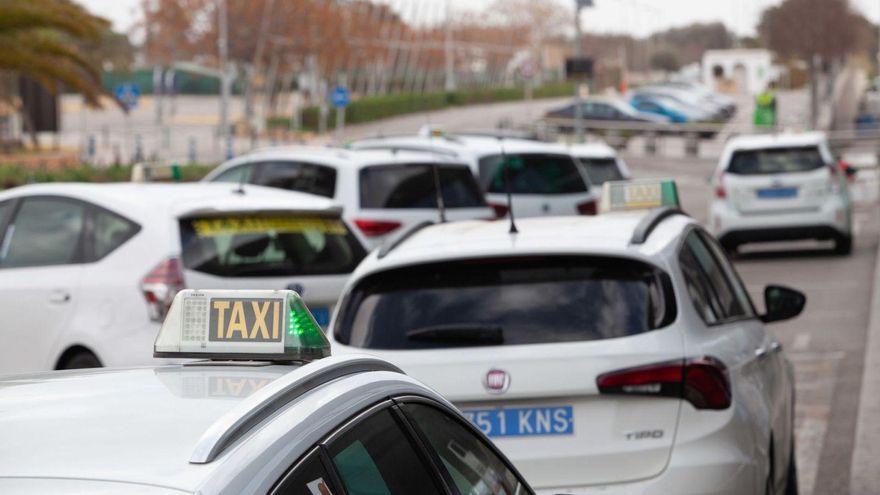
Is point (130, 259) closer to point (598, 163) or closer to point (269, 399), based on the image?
point (269, 399)

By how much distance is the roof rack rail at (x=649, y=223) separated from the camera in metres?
5.79

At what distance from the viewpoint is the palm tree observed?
2314 cm

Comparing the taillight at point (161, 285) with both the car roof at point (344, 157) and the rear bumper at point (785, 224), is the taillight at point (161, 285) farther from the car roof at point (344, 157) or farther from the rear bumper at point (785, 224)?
the rear bumper at point (785, 224)

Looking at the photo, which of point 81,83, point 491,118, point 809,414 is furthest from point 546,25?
point 809,414

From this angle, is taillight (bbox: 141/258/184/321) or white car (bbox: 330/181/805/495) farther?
taillight (bbox: 141/258/184/321)

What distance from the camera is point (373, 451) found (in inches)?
110

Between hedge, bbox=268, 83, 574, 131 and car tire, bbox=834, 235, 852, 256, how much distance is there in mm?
30486

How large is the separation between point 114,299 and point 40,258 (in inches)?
26.6

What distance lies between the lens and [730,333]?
6.13 m

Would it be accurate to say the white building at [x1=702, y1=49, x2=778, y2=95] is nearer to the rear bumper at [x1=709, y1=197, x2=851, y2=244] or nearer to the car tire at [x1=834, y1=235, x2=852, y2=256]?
the car tire at [x1=834, y1=235, x2=852, y2=256]

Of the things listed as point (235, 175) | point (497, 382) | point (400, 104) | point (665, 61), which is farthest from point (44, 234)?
point (665, 61)

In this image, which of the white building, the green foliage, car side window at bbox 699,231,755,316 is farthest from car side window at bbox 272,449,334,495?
the white building

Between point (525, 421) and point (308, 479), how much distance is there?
3031mm

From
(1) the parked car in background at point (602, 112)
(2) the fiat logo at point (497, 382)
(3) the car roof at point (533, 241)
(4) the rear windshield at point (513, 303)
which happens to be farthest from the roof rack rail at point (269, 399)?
(1) the parked car in background at point (602, 112)
